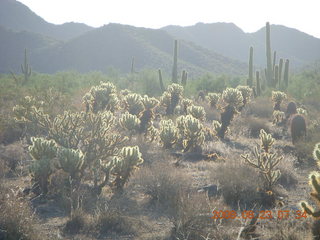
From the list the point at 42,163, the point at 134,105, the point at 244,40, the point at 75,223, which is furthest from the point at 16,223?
the point at 244,40

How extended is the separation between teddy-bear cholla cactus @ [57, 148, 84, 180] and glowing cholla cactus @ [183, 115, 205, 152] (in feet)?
14.0

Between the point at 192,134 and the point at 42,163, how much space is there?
5078 mm

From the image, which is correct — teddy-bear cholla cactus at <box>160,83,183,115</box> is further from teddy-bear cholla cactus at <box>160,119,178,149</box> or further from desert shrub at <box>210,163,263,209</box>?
desert shrub at <box>210,163,263,209</box>

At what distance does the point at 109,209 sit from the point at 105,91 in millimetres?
8757

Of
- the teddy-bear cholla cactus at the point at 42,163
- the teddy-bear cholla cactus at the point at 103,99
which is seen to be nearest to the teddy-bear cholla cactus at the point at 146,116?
the teddy-bear cholla cactus at the point at 103,99

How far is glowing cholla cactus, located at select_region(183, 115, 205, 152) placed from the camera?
441 inches

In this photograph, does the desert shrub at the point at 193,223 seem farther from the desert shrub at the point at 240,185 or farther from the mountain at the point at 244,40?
the mountain at the point at 244,40

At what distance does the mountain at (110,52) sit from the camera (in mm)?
69125

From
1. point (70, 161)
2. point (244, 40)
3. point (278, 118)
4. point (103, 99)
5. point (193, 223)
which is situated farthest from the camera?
point (244, 40)

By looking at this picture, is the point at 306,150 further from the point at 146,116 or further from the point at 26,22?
the point at 26,22

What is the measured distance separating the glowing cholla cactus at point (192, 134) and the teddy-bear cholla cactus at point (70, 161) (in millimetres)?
4269

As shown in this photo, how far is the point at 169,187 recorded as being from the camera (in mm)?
7574

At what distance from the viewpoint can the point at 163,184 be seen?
7605mm

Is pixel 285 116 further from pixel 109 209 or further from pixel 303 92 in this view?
pixel 109 209
